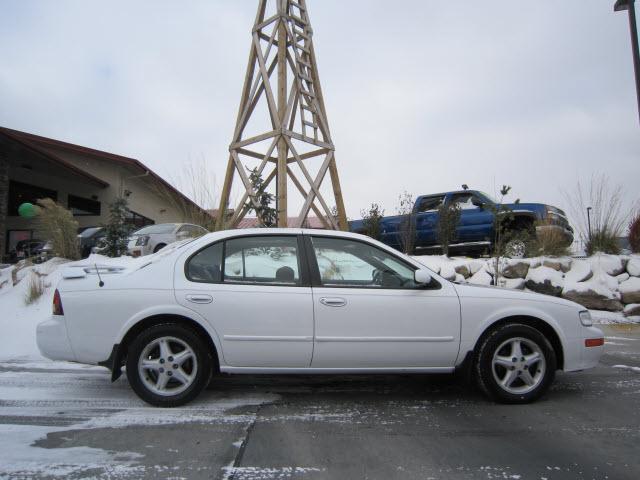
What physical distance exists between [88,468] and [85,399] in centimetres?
138

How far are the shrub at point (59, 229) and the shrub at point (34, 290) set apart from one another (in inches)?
64.6

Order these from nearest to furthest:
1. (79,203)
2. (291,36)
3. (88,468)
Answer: (88,468) < (291,36) < (79,203)

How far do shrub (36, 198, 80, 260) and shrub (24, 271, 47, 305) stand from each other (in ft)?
5.38

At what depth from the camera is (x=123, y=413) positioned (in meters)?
3.31

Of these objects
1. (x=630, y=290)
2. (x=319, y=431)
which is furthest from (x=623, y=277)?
(x=319, y=431)

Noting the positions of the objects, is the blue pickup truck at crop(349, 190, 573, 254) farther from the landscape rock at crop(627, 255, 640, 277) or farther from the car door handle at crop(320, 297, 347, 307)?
the car door handle at crop(320, 297, 347, 307)

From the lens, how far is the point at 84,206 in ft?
78.5

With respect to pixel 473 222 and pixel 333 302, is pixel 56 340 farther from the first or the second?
pixel 473 222

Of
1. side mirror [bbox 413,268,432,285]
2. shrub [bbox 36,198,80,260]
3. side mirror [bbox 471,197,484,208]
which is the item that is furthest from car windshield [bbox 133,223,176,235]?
side mirror [bbox 413,268,432,285]

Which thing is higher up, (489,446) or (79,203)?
(79,203)

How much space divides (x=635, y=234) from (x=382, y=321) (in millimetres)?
8177

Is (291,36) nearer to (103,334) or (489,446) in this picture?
(103,334)

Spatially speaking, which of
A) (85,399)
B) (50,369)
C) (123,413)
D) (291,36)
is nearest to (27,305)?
(50,369)

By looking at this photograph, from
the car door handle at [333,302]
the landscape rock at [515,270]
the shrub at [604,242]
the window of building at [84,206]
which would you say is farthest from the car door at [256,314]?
the window of building at [84,206]
